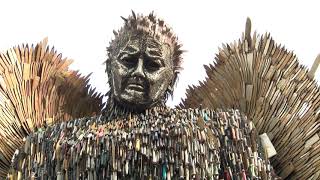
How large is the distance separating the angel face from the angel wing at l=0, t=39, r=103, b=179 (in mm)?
643

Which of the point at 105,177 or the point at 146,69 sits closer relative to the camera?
the point at 105,177

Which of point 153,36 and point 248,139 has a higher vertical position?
point 153,36

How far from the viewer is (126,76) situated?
6676 mm

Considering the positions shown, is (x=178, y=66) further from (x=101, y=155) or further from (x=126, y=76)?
(x=101, y=155)

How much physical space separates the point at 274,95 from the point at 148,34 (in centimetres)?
105

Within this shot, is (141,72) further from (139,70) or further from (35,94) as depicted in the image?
(35,94)

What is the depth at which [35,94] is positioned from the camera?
7.18 m

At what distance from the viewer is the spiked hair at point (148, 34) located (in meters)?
6.84

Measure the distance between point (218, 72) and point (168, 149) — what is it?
47.1 inches

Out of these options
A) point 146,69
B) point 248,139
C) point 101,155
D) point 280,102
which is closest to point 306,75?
point 280,102

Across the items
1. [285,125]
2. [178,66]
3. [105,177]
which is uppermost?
[178,66]

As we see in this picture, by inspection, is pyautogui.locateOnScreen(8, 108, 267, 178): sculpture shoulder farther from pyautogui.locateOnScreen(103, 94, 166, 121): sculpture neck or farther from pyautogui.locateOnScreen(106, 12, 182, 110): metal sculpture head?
pyautogui.locateOnScreen(106, 12, 182, 110): metal sculpture head

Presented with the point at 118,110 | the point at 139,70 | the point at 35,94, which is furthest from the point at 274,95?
the point at 35,94

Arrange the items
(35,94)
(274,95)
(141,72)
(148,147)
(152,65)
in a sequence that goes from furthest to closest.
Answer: (35,94) < (274,95) < (152,65) < (141,72) < (148,147)
